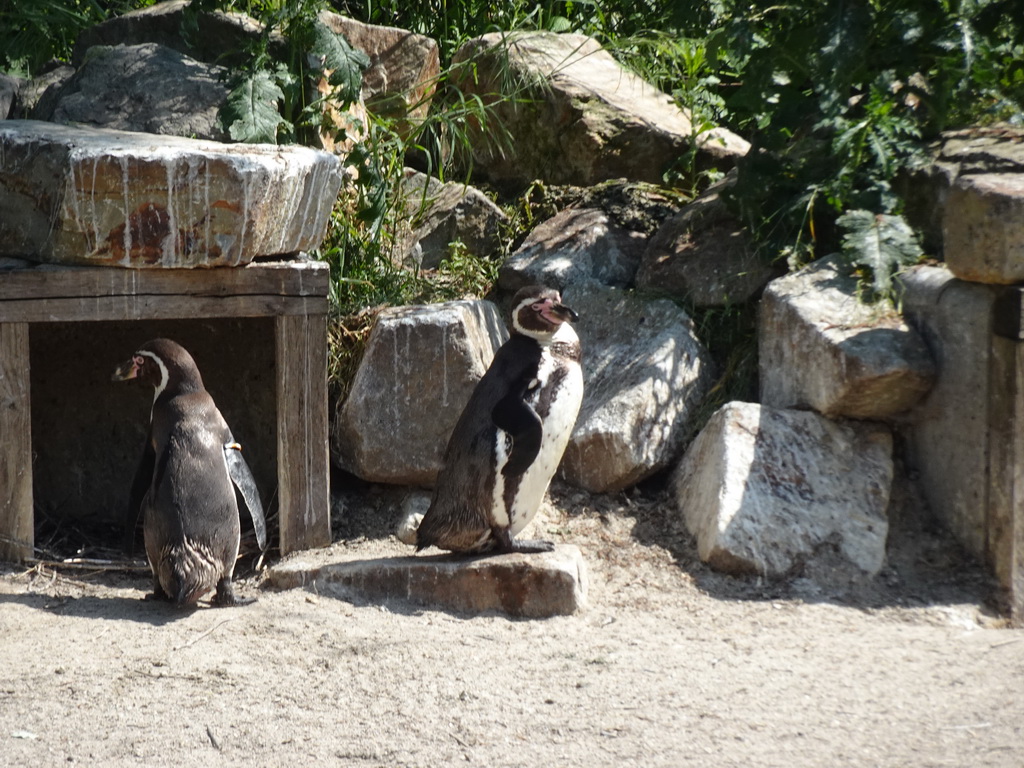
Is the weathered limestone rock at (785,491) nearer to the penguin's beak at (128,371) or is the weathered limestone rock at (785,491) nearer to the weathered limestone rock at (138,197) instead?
the weathered limestone rock at (138,197)

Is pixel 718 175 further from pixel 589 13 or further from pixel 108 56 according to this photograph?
pixel 108 56

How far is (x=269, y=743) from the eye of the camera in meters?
3.13

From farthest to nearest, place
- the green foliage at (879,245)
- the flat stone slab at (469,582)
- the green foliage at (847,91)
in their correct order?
the green foliage at (847,91)
the green foliage at (879,245)
the flat stone slab at (469,582)

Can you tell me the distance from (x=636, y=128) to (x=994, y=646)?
344 centimetres

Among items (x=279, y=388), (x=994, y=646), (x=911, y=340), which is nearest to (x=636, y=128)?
(x=911, y=340)

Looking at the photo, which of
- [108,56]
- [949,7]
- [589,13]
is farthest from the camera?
[589,13]

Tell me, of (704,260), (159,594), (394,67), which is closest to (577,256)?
(704,260)

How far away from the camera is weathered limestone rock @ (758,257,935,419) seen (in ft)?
14.9

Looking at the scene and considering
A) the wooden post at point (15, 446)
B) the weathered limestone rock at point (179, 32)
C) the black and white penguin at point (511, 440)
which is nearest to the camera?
the black and white penguin at point (511, 440)

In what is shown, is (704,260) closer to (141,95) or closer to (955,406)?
(955,406)

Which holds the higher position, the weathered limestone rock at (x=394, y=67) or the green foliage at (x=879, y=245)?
the weathered limestone rock at (x=394, y=67)

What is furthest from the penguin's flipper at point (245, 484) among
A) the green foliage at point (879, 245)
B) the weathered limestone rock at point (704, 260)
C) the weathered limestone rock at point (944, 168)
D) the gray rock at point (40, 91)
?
the weathered limestone rock at point (944, 168)

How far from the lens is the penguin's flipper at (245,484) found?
4551 mm

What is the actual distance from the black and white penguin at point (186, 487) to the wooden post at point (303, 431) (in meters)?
0.15
